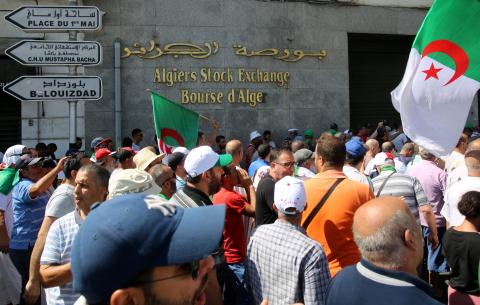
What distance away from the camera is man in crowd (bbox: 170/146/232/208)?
13.0 feet

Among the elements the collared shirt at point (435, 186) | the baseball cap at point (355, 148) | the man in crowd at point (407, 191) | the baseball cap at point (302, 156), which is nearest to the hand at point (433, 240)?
the man in crowd at point (407, 191)

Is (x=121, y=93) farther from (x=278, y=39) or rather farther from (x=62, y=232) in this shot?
(x=62, y=232)

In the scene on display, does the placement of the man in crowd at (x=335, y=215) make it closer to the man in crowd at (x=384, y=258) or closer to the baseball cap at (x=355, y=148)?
the man in crowd at (x=384, y=258)

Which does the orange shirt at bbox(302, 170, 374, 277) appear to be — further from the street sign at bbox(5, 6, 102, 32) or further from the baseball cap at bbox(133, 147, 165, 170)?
the street sign at bbox(5, 6, 102, 32)

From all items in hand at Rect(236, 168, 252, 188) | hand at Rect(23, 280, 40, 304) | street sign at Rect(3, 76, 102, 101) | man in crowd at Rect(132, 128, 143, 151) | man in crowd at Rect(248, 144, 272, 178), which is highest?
street sign at Rect(3, 76, 102, 101)

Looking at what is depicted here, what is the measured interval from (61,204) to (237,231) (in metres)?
1.43

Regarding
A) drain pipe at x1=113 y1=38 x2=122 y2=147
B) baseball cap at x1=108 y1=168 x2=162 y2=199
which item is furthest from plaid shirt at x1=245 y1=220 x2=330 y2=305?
drain pipe at x1=113 y1=38 x2=122 y2=147

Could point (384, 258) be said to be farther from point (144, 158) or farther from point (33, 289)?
point (144, 158)

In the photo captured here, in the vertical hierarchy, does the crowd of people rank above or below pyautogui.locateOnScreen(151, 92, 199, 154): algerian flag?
below

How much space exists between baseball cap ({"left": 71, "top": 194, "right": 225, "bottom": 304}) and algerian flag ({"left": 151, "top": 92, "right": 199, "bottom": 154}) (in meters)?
6.19

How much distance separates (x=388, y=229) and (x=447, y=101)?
3081 millimetres

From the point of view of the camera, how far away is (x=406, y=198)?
537cm

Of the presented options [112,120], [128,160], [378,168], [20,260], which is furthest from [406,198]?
[112,120]

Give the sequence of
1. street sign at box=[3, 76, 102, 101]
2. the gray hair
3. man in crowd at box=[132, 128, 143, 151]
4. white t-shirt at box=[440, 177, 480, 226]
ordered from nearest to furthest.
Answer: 1. the gray hair
2. white t-shirt at box=[440, 177, 480, 226]
3. street sign at box=[3, 76, 102, 101]
4. man in crowd at box=[132, 128, 143, 151]
